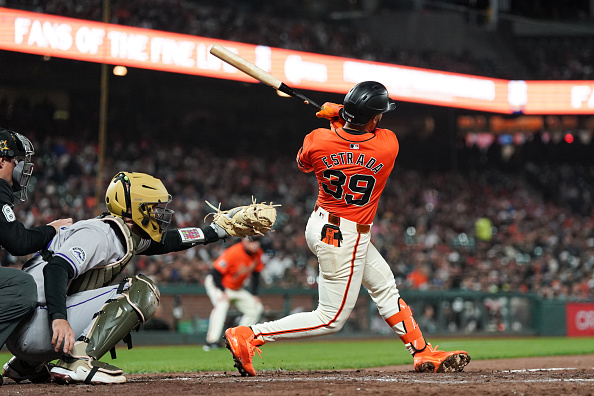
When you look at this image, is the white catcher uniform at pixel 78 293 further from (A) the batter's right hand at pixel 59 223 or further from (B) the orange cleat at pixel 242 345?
(B) the orange cleat at pixel 242 345

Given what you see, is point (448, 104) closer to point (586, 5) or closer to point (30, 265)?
point (586, 5)

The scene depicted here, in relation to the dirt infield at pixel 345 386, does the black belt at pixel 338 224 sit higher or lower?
higher

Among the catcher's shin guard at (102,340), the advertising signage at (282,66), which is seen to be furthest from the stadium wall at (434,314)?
the catcher's shin guard at (102,340)

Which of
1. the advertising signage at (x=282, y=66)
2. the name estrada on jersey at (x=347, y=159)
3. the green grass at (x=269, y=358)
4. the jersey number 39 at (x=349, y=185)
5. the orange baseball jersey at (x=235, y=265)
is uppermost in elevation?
the advertising signage at (x=282, y=66)

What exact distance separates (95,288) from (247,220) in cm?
95

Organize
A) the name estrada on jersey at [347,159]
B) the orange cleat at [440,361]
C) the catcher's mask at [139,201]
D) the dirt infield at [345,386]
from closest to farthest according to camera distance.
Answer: the dirt infield at [345,386] → the catcher's mask at [139,201] → the name estrada on jersey at [347,159] → the orange cleat at [440,361]

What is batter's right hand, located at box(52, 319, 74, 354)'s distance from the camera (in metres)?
3.58

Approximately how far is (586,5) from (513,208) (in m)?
8.73

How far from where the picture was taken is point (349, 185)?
455 cm

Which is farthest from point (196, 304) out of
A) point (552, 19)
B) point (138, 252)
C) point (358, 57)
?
point (552, 19)

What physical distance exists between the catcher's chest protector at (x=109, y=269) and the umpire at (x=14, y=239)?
260mm

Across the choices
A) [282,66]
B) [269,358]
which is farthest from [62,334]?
[282,66]

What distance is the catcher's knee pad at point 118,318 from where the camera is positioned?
390 centimetres

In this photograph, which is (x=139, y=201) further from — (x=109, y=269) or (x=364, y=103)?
(x=364, y=103)
